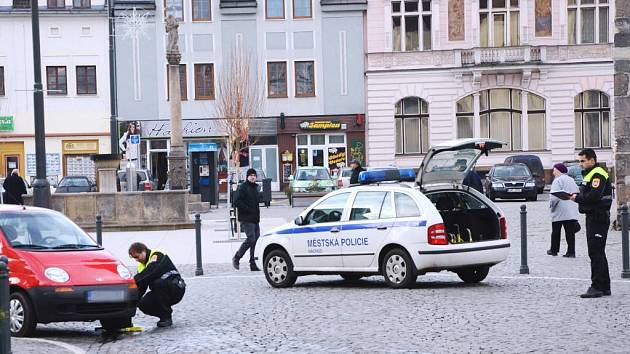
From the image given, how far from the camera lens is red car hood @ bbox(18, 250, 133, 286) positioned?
1326 centimetres

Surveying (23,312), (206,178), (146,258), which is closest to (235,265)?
(146,258)

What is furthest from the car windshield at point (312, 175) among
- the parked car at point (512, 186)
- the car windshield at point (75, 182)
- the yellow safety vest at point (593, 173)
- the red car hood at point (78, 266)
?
the red car hood at point (78, 266)

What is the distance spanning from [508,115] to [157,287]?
157 ft

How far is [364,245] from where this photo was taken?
17.6m

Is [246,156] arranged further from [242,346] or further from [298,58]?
[242,346]

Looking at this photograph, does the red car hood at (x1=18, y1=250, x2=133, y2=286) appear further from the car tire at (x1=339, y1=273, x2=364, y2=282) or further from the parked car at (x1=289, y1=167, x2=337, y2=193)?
the parked car at (x1=289, y1=167, x2=337, y2=193)

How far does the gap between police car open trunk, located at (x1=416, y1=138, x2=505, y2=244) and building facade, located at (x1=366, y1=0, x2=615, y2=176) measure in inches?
1611

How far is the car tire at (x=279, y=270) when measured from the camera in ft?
60.7

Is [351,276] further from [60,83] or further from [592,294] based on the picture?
[60,83]

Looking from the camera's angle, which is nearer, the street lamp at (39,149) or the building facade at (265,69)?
the street lamp at (39,149)

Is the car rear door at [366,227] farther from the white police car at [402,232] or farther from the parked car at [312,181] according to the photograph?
the parked car at [312,181]

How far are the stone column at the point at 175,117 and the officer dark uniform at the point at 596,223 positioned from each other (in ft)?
81.9

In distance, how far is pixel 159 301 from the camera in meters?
14.2

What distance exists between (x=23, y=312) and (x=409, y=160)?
4816 centimetres
